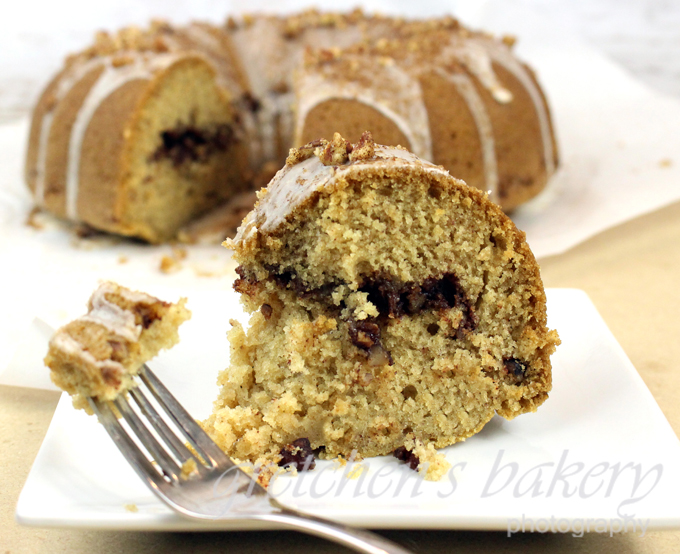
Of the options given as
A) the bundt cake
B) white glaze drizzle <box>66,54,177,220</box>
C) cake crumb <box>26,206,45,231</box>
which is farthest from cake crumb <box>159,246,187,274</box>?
cake crumb <box>26,206,45,231</box>

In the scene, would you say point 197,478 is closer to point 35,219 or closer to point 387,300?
point 387,300

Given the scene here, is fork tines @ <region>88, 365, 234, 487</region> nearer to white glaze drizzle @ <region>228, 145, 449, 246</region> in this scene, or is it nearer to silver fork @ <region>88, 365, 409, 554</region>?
silver fork @ <region>88, 365, 409, 554</region>

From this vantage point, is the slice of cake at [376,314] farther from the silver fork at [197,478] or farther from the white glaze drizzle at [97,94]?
the white glaze drizzle at [97,94]

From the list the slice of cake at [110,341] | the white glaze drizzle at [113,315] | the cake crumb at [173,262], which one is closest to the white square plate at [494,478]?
the slice of cake at [110,341]

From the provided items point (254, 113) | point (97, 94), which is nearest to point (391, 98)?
point (254, 113)

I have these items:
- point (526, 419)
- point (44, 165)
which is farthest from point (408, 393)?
point (44, 165)

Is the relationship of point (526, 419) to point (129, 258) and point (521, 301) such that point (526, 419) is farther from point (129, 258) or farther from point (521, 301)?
point (129, 258)
